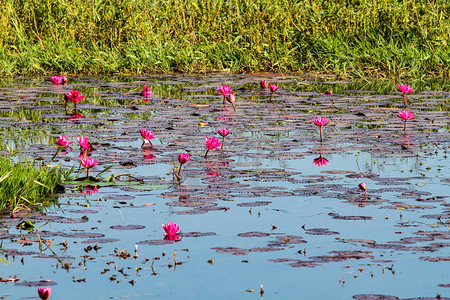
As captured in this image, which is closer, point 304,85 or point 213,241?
point 213,241

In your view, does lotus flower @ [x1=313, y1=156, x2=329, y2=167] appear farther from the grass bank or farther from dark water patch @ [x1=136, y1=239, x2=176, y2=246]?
the grass bank

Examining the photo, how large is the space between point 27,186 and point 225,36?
7.97 metres

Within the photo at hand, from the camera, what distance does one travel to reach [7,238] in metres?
3.44

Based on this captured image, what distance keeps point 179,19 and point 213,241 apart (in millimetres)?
8630

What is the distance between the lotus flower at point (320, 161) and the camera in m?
5.06

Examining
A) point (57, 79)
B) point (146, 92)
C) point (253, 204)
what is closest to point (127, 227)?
point (253, 204)

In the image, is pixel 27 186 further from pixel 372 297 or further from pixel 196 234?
pixel 372 297

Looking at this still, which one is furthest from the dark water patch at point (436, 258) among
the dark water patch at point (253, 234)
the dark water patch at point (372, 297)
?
the dark water patch at point (253, 234)

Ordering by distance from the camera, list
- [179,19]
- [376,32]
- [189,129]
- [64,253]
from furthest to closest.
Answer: [179,19]
[376,32]
[189,129]
[64,253]

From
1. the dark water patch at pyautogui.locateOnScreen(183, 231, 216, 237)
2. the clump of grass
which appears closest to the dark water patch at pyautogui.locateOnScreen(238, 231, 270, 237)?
the dark water patch at pyautogui.locateOnScreen(183, 231, 216, 237)

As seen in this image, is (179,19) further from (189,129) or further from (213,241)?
(213,241)

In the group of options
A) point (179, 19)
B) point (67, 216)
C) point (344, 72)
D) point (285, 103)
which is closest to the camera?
point (67, 216)

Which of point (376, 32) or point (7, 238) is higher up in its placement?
point (376, 32)

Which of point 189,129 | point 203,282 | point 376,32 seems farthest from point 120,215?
point 376,32
